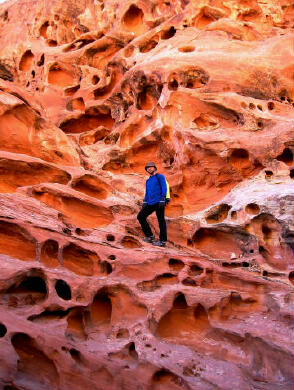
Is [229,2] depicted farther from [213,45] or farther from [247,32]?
[213,45]

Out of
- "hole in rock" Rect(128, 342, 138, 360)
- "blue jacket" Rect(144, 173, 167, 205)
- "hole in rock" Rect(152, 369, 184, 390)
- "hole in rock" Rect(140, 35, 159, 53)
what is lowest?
"hole in rock" Rect(152, 369, 184, 390)

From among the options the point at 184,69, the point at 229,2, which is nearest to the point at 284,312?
the point at 184,69

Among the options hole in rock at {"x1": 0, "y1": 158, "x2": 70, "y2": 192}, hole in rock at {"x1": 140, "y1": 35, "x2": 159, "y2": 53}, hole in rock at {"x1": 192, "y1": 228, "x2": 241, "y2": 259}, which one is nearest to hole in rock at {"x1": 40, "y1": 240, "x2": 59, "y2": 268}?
hole in rock at {"x1": 0, "y1": 158, "x2": 70, "y2": 192}

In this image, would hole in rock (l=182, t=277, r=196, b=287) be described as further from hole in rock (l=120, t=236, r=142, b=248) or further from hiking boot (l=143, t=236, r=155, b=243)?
hiking boot (l=143, t=236, r=155, b=243)

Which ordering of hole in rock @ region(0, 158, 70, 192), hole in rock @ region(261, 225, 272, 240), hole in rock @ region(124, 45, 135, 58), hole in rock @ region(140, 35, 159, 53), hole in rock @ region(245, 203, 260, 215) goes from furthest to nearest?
hole in rock @ region(124, 45, 135, 58), hole in rock @ region(140, 35, 159, 53), hole in rock @ region(0, 158, 70, 192), hole in rock @ region(245, 203, 260, 215), hole in rock @ region(261, 225, 272, 240)

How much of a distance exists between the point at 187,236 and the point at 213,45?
6711mm

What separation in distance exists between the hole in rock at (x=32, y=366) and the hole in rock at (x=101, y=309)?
1.07 m

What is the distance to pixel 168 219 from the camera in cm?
776

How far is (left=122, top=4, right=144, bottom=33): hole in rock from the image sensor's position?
16625 millimetres

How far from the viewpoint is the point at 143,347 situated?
4324 millimetres

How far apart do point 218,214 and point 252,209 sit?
81 centimetres

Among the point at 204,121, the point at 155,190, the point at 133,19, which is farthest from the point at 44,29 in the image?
A: the point at 155,190

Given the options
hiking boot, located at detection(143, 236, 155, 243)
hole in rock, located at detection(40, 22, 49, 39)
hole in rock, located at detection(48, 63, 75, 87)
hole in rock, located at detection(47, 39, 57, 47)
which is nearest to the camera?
hiking boot, located at detection(143, 236, 155, 243)

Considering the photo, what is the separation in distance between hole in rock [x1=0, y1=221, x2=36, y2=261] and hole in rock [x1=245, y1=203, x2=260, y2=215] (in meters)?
3.45
